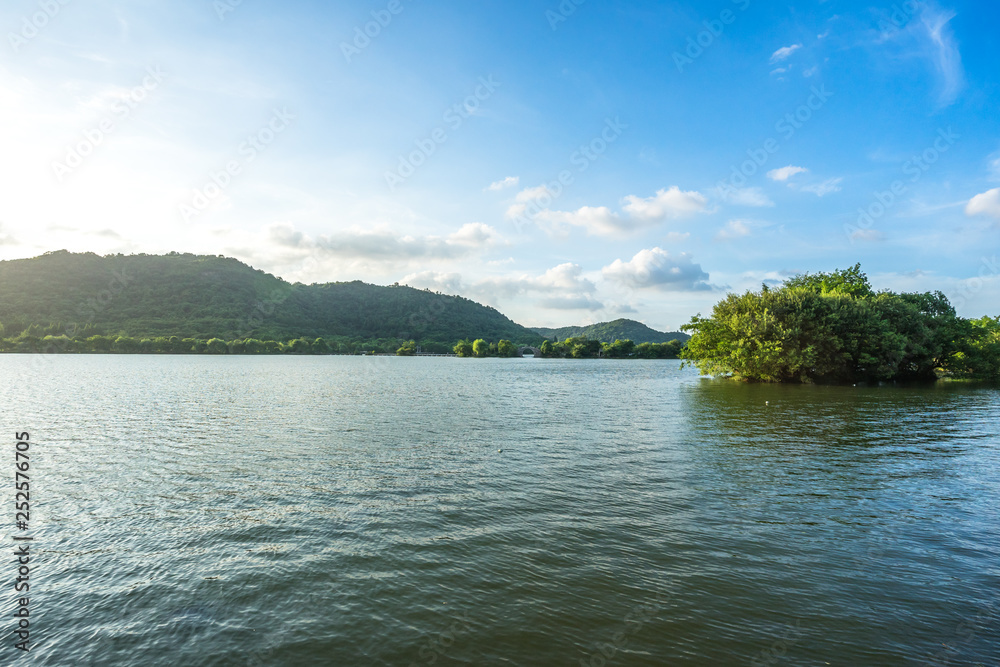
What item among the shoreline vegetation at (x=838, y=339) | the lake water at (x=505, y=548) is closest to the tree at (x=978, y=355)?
the shoreline vegetation at (x=838, y=339)

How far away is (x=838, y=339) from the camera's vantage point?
237ft

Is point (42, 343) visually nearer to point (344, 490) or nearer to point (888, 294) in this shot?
point (344, 490)

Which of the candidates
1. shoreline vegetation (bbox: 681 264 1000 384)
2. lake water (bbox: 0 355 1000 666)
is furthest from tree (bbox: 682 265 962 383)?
lake water (bbox: 0 355 1000 666)

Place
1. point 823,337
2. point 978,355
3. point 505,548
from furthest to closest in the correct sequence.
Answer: point 978,355
point 823,337
point 505,548

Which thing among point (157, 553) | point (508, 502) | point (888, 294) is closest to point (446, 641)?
point (508, 502)

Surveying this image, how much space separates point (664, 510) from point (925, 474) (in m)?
14.7

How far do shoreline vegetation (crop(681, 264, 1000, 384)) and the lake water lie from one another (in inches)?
1761

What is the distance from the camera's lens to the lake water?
29.3 ft

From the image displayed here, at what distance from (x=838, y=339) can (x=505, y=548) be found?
7971 centimetres

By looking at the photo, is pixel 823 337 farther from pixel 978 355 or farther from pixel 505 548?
pixel 505 548

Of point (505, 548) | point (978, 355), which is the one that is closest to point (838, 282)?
point (978, 355)

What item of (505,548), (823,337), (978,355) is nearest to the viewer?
(505,548)

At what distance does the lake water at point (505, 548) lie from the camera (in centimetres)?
895

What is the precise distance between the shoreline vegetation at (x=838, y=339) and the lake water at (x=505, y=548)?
147 ft
